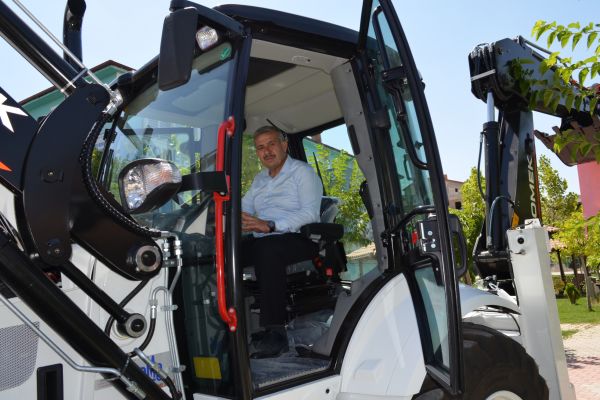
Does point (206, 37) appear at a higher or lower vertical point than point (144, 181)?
higher

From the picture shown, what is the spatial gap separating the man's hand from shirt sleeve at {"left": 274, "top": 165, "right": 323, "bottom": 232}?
0.09 m

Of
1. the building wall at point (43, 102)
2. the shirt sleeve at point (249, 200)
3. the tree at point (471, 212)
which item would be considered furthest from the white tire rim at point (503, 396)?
the tree at point (471, 212)

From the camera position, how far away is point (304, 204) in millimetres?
3311

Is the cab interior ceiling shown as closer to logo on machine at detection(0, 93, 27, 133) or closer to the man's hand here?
the man's hand

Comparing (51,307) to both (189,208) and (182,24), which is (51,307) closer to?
(189,208)

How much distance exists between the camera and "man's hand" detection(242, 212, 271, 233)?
3018 mm

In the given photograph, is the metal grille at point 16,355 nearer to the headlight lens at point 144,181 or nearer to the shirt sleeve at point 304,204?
the headlight lens at point 144,181

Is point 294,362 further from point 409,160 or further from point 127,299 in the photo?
point 409,160

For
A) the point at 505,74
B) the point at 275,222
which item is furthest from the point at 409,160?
the point at 505,74

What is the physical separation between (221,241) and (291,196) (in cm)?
131

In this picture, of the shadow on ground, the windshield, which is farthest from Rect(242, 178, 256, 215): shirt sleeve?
the shadow on ground

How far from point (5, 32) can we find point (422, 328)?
6.81 ft

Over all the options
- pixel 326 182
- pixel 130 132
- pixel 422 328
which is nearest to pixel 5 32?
pixel 130 132

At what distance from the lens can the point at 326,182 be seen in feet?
13.1
